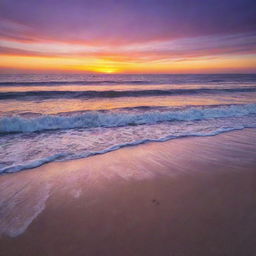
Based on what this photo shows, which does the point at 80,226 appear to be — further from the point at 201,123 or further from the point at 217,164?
the point at 201,123

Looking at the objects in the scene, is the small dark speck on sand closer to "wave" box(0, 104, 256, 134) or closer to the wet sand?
the wet sand

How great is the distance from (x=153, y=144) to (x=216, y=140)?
2.07 metres

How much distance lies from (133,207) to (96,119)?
5.55m

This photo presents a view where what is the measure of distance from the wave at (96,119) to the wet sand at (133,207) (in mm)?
3517

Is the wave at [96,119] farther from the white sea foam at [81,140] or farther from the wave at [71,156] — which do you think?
the wave at [71,156]

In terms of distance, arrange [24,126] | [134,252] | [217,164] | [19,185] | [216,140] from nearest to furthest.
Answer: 1. [134,252]
2. [19,185]
3. [217,164]
4. [216,140]
5. [24,126]

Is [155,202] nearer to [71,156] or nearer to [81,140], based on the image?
[71,156]

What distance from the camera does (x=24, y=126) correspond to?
21.7 ft

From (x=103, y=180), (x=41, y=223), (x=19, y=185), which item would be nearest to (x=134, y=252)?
(x=41, y=223)

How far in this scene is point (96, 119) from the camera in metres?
7.63

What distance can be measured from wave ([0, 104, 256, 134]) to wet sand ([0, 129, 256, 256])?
352 cm

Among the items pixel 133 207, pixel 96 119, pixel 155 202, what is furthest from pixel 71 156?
pixel 96 119

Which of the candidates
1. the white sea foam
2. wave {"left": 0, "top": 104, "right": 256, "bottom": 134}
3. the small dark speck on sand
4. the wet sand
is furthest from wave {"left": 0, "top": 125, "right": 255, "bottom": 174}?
wave {"left": 0, "top": 104, "right": 256, "bottom": 134}

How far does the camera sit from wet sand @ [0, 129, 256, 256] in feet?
6.39
